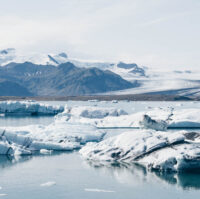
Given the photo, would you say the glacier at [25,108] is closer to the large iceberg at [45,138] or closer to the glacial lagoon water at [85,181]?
the large iceberg at [45,138]

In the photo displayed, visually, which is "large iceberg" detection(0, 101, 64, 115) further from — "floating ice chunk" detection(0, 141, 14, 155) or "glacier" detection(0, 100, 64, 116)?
"floating ice chunk" detection(0, 141, 14, 155)

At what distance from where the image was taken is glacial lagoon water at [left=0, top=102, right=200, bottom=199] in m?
15.0

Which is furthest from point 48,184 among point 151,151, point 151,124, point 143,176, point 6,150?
point 151,124

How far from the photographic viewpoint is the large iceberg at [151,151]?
59.3ft

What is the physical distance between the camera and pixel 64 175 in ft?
58.1

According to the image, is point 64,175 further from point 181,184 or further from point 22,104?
point 22,104

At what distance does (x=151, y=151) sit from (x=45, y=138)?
315 inches

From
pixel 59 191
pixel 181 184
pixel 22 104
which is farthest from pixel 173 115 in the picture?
pixel 22 104

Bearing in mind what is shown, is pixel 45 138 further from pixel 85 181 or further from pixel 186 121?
pixel 186 121

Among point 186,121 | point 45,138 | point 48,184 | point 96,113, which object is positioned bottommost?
point 48,184

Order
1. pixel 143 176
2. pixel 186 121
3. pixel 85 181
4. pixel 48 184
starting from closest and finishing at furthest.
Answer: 1. pixel 48 184
2. pixel 85 181
3. pixel 143 176
4. pixel 186 121

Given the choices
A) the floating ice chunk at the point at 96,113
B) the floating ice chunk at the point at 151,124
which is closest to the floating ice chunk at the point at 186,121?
the floating ice chunk at the point at 151,124

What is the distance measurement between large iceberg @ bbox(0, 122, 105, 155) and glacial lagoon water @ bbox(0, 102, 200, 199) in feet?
6.15

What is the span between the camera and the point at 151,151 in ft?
63.2
